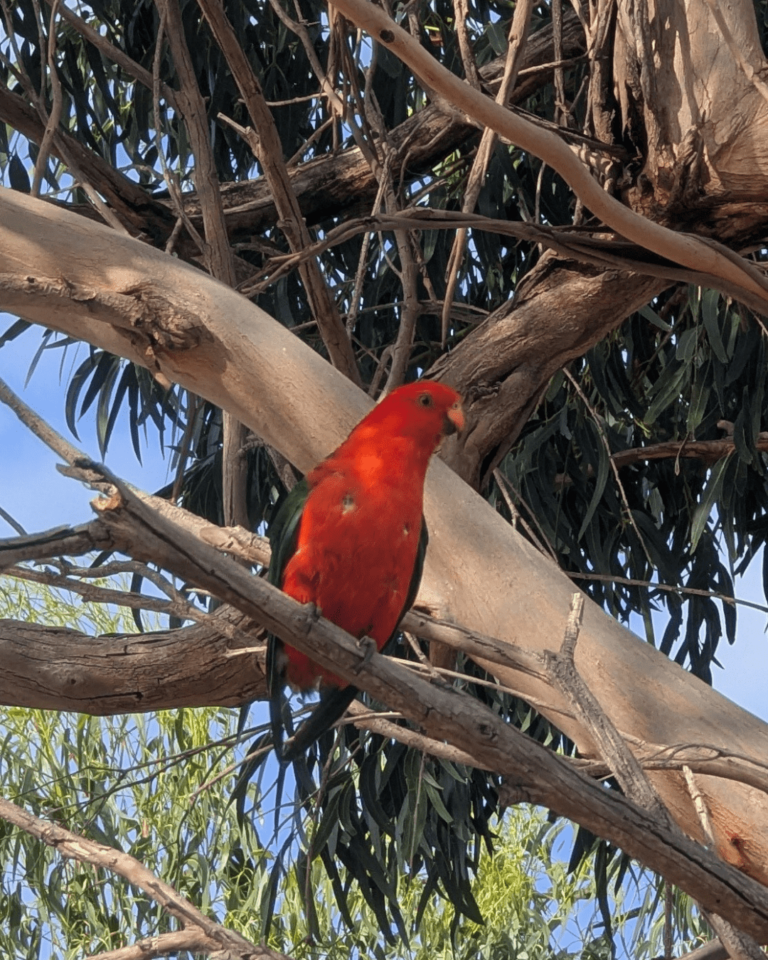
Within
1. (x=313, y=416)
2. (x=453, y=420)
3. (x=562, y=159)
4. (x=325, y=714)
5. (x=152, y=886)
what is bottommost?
(x=152, y=886)

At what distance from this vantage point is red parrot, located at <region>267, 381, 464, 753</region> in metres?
1.91

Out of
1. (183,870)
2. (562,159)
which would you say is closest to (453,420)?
(562,159)

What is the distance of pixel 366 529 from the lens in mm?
1911

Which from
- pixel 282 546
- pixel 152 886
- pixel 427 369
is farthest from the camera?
pixel 427 369

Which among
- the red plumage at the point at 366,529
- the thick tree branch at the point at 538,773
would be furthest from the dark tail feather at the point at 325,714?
the thick tree branch at the point at 538,773

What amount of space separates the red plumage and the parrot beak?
8 centimetres

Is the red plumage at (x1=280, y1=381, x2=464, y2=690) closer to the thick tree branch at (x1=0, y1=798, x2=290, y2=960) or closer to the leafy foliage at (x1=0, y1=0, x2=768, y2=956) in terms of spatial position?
the thick tree branch at (x1=0, y1=798, x2=290, y2=960)

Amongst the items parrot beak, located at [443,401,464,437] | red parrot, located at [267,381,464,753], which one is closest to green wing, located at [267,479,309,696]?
red parrot, located at [267,381,464,753]

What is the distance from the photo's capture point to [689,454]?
366 cm

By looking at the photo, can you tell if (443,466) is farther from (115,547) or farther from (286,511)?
(115,547)

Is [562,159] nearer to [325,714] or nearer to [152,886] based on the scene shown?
[325,714]

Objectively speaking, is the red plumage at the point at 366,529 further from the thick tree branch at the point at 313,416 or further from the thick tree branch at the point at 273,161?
the thick tree branch at the point at 273,161

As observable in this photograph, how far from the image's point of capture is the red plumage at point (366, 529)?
1911 millimetres

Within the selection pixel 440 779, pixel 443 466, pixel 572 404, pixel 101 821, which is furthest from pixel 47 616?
pixel 443 466
